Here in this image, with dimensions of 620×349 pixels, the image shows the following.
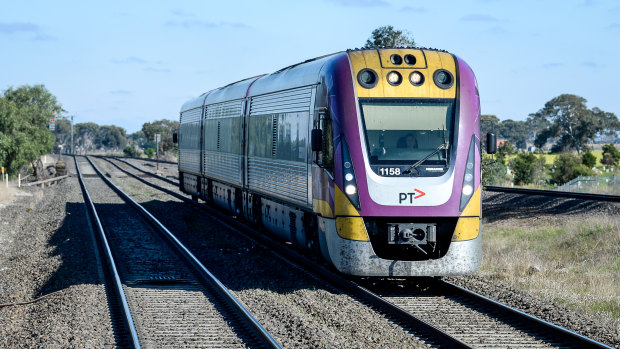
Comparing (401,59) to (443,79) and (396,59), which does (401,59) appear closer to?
(396,59)

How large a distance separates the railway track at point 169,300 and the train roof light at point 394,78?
4.02 m

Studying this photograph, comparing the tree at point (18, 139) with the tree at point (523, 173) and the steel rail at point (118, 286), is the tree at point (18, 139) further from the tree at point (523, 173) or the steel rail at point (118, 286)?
the tree at point (523, 173)

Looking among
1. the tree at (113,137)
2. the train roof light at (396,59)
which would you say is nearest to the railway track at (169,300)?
the train roof light at (396,59)

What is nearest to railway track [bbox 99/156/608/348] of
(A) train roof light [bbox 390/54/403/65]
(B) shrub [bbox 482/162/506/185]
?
(A) train roof light [bbox 390/54/403/65]

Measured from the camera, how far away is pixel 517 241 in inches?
733

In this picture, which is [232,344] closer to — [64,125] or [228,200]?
[228,200]

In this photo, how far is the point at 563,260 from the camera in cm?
1588

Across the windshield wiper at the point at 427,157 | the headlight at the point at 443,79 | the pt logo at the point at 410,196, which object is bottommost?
the pt logo at the point at 410,196

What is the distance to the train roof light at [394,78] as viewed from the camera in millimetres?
11711

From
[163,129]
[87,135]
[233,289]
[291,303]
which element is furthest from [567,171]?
[87,135]

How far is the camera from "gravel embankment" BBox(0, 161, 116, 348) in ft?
31.4

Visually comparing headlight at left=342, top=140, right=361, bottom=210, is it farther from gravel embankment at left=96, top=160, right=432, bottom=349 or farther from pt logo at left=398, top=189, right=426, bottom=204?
gravel embankment at left=96, top=160, right=432, bottom=349

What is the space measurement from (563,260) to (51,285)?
1011 centimetres

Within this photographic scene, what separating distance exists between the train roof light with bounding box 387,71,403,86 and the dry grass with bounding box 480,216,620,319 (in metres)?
3.85
